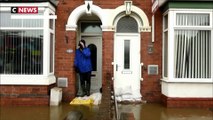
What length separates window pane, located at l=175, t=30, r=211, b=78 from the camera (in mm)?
11789

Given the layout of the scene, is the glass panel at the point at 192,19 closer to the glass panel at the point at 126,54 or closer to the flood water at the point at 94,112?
the glass panel at the point at 126,54

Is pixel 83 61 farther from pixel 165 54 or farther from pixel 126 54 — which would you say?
pixel 165 54

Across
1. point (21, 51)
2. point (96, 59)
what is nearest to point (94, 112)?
point (21, 51)

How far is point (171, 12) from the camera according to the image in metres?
11.6

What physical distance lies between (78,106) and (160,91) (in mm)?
3313

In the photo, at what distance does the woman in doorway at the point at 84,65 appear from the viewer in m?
12.6

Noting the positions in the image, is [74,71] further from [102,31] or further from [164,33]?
[164,33]


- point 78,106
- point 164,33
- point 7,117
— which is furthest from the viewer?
point 164,33

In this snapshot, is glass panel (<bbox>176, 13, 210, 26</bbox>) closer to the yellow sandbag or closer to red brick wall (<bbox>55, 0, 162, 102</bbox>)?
red brick wall (<bbox>55, 0, 162, 102</bbox>)

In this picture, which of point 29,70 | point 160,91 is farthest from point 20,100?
point 160,91

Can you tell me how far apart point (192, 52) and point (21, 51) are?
19.8 ft

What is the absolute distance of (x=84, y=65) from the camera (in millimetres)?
12609

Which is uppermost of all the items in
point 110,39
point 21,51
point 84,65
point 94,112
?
point 110,39

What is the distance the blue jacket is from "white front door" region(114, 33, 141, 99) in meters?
1.11
